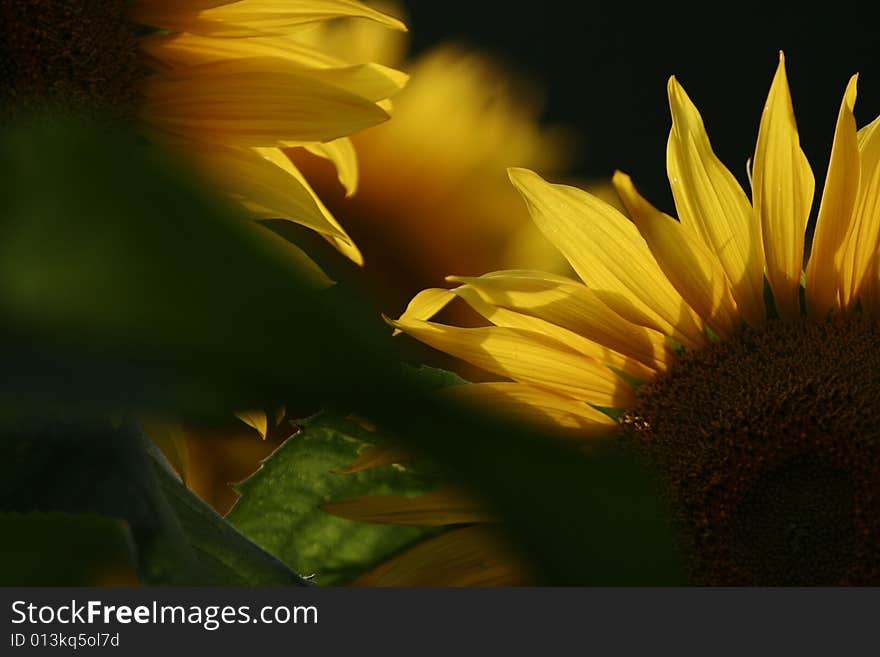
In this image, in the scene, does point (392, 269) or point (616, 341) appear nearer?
point (616, 341)

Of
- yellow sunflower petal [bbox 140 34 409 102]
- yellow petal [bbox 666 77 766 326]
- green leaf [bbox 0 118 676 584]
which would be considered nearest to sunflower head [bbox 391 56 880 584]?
yellow petal [bbox 666 77 766 326]

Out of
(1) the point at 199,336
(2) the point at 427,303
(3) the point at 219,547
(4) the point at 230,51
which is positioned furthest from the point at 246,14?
(1) the point at 199,336

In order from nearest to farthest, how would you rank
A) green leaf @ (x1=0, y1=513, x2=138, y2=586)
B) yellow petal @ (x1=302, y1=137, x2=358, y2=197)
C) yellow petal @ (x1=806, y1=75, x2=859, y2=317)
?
1. green leaf @ (x1=0, y1=513, x2=138, y2=586)
2. yellow petal @ (x1=806, y1=75, x2=859, y2=317)
3. yellow petal @ (x1=302, y1=137, x2=358, y2=197)

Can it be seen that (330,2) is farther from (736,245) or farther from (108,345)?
(108,345)

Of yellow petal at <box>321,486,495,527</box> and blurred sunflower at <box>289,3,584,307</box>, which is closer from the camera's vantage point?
yellow petal at <box>321,486,495,527</box>

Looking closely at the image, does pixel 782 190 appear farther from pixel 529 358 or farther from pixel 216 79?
pixel 216 79

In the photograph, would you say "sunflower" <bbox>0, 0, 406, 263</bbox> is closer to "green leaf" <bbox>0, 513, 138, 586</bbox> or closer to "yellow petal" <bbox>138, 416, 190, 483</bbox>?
"yellow petal" <bbox>138, 416, 190, 483</bbox>

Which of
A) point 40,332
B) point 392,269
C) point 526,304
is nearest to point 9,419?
point 40,332
